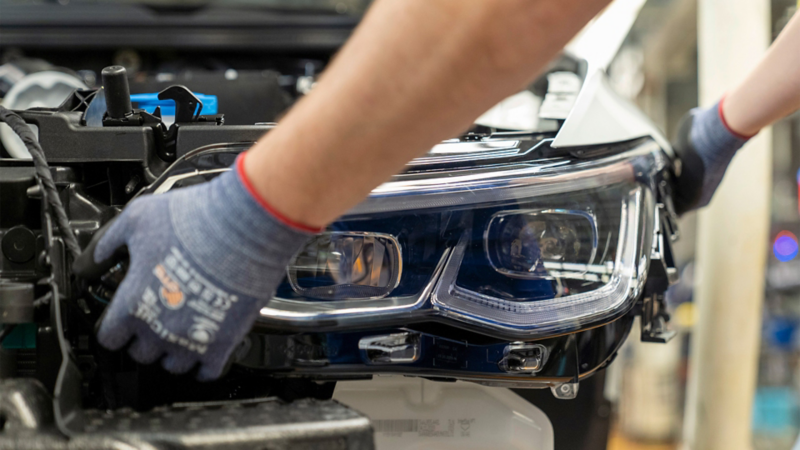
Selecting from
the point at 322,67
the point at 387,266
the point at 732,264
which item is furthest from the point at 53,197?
the point at 732,264

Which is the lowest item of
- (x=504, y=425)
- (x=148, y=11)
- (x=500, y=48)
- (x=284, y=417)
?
(x=504, y=425)

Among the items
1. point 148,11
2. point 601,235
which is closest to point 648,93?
point 148,11

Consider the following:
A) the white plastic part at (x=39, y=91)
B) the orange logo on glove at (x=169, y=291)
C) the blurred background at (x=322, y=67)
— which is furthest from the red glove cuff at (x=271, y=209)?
the white plastic part at (x=39, y=91)

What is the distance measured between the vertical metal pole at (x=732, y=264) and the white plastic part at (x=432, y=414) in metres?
0.83

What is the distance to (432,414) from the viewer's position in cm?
88

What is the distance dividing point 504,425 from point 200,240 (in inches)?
22.1

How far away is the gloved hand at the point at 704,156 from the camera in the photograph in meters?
1.19

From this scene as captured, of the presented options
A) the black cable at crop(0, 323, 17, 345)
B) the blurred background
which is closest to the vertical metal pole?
the blurred background

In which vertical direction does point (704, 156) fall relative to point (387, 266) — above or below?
above

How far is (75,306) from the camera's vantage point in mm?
724

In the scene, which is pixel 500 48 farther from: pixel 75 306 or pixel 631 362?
pixel 631 362

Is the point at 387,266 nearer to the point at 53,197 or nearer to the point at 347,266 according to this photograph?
the point at 347,266

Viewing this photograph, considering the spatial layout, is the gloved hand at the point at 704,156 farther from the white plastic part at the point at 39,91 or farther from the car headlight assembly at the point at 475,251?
the white plastic part at the point at 39,91

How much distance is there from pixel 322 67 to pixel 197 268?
1.44 meters
